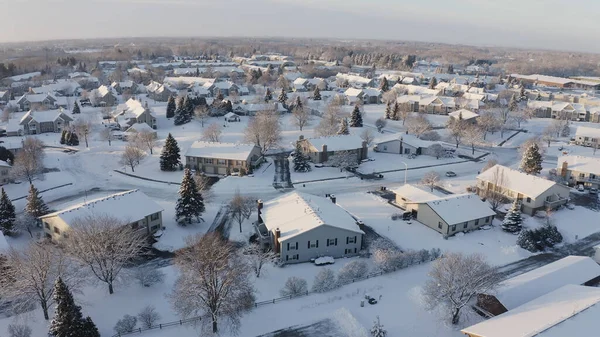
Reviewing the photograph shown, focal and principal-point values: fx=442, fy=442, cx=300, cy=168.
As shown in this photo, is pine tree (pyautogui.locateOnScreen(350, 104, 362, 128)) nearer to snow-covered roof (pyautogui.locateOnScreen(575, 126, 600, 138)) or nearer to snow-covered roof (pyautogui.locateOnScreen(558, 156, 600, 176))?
snow-covered roof (pyautogui.locateOnScreen(558, 156, 600, 176))

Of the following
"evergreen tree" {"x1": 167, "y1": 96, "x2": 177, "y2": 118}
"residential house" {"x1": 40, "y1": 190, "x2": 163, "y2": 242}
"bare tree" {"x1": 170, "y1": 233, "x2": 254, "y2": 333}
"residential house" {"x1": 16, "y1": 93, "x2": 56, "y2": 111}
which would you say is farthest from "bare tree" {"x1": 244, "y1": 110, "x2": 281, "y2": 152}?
"residential house" {"x1": 16, "y1": 93, "x2": 56, "y2": 111}

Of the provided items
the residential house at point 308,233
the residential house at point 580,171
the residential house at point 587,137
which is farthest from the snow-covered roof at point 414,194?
the residential house at point 587,137

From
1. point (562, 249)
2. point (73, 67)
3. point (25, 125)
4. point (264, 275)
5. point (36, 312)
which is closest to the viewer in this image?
point (36, 312)

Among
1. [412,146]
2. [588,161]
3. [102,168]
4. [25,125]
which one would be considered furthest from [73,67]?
[588,161]

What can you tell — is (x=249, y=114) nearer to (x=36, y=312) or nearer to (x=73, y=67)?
(x=36, y=312)

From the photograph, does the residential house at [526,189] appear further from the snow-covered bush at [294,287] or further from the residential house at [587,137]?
the residential house at [587,137]

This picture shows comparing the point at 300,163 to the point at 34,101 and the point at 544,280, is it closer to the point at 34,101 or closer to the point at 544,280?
the point at 544,280
